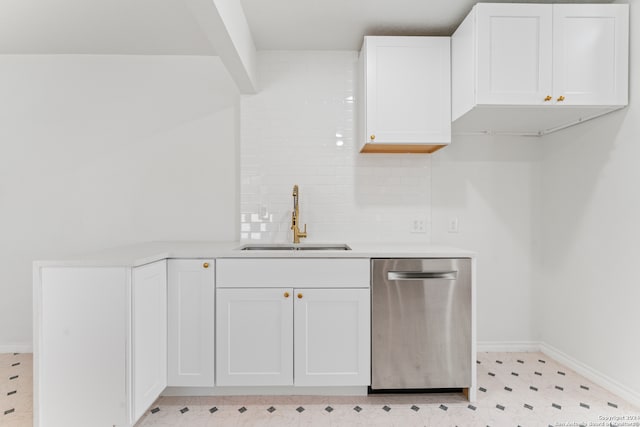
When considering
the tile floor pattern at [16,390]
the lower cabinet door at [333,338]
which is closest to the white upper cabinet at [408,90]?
the lower cabinet door at [333,338]

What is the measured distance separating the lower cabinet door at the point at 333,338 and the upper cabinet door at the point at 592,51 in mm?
1791

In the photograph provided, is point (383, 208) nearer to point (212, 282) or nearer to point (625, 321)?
point (212, 282)

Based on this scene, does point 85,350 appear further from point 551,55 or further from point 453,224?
point 551,55

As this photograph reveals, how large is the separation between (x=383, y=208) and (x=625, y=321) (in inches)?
65.5

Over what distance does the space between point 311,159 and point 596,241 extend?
2066mm

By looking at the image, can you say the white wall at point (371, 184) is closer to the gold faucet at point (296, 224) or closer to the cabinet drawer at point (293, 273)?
the gold faucet at point (296, 224)

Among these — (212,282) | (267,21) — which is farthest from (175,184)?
(267,21)

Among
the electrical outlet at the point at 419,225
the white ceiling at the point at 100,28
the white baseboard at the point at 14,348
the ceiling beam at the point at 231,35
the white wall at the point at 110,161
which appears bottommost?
the white baseboard at the point at 14,348

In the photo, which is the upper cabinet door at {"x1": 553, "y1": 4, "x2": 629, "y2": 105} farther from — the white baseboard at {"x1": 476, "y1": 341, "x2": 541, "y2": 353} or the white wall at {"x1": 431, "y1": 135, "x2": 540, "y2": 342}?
the white baseboard at {"x1": 476, "y1": 341, "x2": 541, "y2": 353}

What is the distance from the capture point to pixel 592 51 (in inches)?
81.0

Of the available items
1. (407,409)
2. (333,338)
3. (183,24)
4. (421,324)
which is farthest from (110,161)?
A: (407,409)

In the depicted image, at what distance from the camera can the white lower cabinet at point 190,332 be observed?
2.06 metres

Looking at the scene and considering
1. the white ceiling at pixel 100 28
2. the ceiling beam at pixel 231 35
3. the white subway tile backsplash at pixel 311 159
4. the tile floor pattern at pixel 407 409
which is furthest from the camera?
the white subway tile backsplash at pixel 311 159

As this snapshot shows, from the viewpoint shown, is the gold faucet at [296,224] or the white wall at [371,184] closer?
the gold faucet at [296,224]
